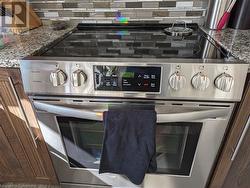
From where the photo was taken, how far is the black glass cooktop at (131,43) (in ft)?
2.47

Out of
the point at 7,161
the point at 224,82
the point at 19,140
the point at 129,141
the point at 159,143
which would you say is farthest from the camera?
the point at 7,161

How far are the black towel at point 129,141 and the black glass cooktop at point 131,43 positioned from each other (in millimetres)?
228

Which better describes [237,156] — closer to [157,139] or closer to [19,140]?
[157,139]

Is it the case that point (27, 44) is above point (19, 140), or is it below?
above

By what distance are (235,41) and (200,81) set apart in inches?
14.2

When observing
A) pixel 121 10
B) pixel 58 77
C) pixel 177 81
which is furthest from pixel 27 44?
pixel 177 81

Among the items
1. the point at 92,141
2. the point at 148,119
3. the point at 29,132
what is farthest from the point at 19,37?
the point at 148,119


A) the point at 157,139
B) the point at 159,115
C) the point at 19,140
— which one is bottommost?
the point at 19,140

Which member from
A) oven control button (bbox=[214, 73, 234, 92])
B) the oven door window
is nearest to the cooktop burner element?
oven control button (bbox=[214, 73, 234, 92])

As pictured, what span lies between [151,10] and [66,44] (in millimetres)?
557

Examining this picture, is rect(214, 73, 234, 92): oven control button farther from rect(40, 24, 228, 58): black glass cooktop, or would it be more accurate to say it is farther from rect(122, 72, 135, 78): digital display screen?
rect(122, 72, 135, 78): digital display screen

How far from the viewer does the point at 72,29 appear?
1140mm

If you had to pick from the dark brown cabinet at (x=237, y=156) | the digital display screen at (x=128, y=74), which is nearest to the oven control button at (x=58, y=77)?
the digital display screen at (x=128, y=74)

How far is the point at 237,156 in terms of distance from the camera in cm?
80
